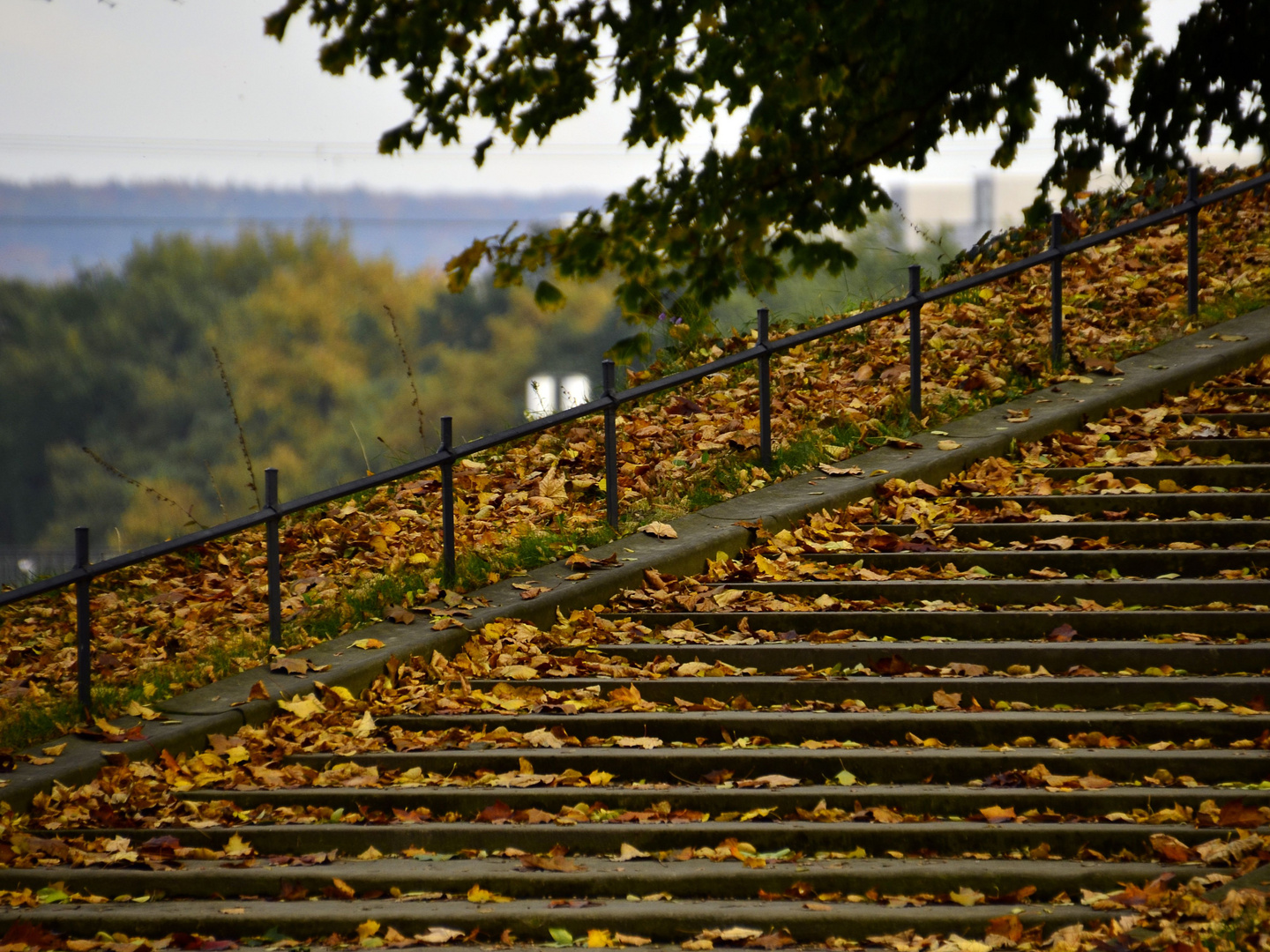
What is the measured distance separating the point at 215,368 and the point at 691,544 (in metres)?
33.3

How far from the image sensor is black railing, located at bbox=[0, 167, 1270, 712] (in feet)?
19.7

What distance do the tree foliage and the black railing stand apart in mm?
1074

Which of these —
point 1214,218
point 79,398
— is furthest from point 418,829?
point 79,398

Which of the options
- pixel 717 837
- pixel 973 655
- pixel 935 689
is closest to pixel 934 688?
pixel 935 689

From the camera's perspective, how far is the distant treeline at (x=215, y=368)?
36.7m

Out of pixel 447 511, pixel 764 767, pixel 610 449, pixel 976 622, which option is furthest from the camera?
pixel 610 449

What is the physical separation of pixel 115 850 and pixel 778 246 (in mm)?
4409

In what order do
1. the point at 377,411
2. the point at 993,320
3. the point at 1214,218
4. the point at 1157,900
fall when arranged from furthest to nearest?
the point at 377,411 → the point at 1214,218 → the point at 993,320 → the point at 1157,900

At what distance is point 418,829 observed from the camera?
4953mm

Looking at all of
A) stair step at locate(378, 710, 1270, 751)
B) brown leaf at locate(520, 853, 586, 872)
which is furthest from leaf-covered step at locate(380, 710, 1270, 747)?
brown leaf at locate(520, 853, 586, 872)

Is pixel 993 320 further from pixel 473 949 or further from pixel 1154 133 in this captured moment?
pixel 473 949

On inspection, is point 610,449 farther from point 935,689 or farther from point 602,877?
point 602,877

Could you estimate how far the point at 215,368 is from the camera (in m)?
37.6

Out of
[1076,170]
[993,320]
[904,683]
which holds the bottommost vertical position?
[904,683]
